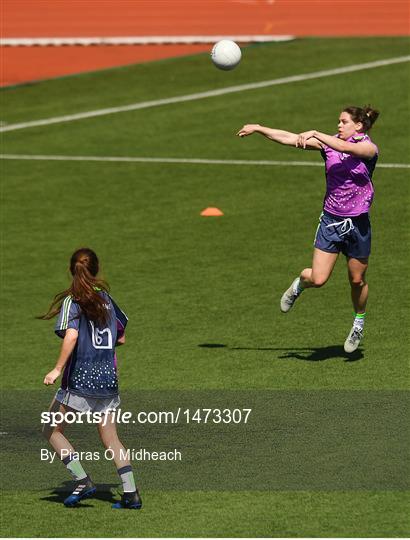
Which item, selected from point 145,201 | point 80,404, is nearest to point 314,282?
point 80,404

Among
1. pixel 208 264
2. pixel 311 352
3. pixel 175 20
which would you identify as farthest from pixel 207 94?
pixel 311 352

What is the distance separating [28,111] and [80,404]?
19747mm

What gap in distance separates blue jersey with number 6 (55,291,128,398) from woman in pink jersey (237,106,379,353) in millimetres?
3666

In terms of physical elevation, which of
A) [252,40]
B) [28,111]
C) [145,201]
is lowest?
[145,201]

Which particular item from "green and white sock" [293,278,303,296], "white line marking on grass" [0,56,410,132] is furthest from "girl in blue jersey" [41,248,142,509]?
"white line marking on grass" [0,56,410,132]

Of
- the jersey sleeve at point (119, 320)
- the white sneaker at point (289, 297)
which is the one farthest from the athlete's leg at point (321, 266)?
the jersey sleeve at point (119, 320)

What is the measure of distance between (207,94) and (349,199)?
15.8 meters

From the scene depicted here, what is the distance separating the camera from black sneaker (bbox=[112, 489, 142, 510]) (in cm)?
1052

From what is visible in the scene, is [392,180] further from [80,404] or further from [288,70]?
[80,404]

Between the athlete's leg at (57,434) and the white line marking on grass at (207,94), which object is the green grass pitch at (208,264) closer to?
the white line marking on grass at (207,94)

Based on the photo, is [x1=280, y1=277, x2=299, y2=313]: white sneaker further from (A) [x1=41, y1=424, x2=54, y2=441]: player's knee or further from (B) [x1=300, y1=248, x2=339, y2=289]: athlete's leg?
(A) [x1=41, y1=424, x2=54, y2=441]: player's knee

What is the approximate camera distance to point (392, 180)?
23.5 meters

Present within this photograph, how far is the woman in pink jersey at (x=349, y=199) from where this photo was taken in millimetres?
13836

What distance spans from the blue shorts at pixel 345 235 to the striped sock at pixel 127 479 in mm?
4650
